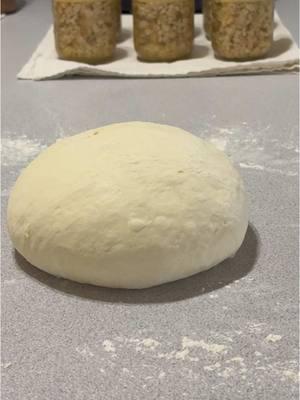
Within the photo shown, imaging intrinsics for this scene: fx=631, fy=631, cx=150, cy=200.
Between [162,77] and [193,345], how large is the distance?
2.61ft

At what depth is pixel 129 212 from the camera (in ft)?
2.09

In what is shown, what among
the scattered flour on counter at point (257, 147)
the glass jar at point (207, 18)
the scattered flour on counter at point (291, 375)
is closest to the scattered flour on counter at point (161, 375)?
the scattered flour on counter at point (291, 375)

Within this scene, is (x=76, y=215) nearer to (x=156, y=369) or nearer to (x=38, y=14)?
(x=156, y=369)

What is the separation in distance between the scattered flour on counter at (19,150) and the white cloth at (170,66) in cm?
30

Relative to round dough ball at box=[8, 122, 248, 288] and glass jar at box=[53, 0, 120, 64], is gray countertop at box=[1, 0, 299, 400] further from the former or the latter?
glass jar at box=[53, 0, 120, 64]

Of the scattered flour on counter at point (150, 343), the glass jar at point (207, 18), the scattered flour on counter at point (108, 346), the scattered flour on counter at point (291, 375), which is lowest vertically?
the scattered flour on counter at point (291, 375)

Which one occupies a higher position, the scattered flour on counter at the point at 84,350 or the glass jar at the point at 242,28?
the glass jar at the point at 242,28

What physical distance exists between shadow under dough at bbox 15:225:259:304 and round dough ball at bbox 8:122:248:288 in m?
0.01

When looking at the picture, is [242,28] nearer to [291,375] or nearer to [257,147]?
[257,147]

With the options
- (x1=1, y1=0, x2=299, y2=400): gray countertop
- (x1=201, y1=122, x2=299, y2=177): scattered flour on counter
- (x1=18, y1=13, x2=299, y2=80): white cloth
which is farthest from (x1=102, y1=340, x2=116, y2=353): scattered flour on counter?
(x1=18, y1=13, x2=299, y2=80): white cloth

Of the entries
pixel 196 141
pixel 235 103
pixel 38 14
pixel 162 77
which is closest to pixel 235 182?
pixel 196 141

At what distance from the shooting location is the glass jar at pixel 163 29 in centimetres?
126

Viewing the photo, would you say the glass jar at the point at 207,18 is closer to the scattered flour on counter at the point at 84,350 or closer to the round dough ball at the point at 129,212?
the round dough ball at the point at 129,212

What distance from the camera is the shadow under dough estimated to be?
662 mm
